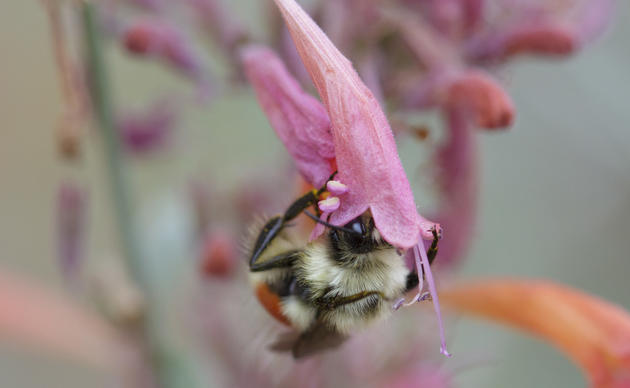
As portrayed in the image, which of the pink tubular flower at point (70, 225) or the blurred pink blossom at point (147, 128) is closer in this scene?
the pink tubular flower at point (70, 225)

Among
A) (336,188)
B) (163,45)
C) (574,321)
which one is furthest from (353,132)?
(163,45)

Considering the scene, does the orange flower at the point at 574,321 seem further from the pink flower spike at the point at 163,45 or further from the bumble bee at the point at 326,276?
the pink flower spike at the point at 163,45

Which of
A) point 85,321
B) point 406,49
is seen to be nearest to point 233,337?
point 85,321

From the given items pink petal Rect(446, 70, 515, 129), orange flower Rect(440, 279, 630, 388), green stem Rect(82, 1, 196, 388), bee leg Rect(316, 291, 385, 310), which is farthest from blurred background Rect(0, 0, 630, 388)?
bee leg Rect(316, 291, 385, 310)

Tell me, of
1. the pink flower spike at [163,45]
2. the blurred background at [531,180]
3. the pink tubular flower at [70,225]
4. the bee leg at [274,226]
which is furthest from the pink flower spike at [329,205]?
the blurred background at [531,180]

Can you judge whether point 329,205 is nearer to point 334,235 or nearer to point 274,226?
point 334,235

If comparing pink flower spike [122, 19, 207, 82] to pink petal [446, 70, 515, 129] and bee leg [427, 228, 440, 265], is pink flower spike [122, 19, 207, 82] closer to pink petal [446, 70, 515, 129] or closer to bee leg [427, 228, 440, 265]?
pink petal [446, 70, 515, 129]
